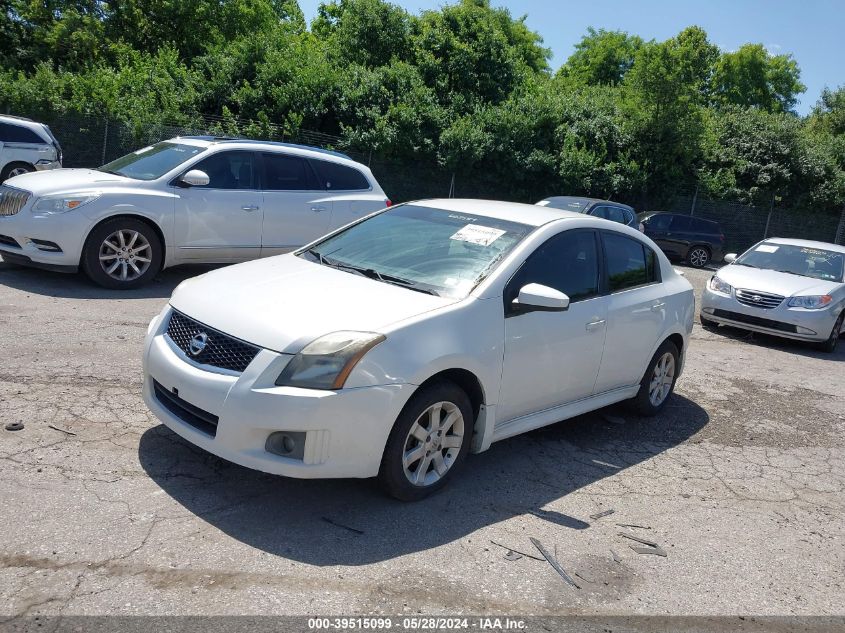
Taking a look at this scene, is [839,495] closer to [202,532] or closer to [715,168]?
[202,532]

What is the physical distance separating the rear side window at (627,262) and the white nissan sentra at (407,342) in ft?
0.06

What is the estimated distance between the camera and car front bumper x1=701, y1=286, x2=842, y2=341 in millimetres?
10773

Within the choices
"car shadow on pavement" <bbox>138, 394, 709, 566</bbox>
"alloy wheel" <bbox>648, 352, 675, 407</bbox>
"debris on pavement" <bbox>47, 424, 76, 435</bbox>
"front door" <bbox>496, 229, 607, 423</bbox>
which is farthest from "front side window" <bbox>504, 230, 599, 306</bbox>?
"debris on pavement" <bbox>47, 424, 76, 435</bbox>

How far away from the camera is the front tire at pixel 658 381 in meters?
6.46

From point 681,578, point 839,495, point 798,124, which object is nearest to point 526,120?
point 798,124

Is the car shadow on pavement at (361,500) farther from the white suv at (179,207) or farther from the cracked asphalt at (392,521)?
the white suv at (179,207)

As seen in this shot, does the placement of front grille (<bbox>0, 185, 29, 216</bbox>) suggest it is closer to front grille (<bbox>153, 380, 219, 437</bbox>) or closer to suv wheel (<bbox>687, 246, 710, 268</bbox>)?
front grille (<bbox>153, 380, 219, 437</bbox>)

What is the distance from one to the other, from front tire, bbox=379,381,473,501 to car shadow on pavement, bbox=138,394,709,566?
0.14 m

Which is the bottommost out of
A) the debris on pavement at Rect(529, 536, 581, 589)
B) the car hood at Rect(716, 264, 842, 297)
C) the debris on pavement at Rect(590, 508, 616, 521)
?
the debris on pavement at Rect(590, 508, 616, 521)

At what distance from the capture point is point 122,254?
8.88 m

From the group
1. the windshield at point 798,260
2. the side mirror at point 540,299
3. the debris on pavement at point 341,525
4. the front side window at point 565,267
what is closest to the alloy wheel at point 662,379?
the front side window at point 565,267

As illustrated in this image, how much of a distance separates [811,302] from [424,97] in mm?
15450

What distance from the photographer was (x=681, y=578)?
163 inches

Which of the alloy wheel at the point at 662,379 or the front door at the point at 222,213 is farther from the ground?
the front door at the point at 222,213
